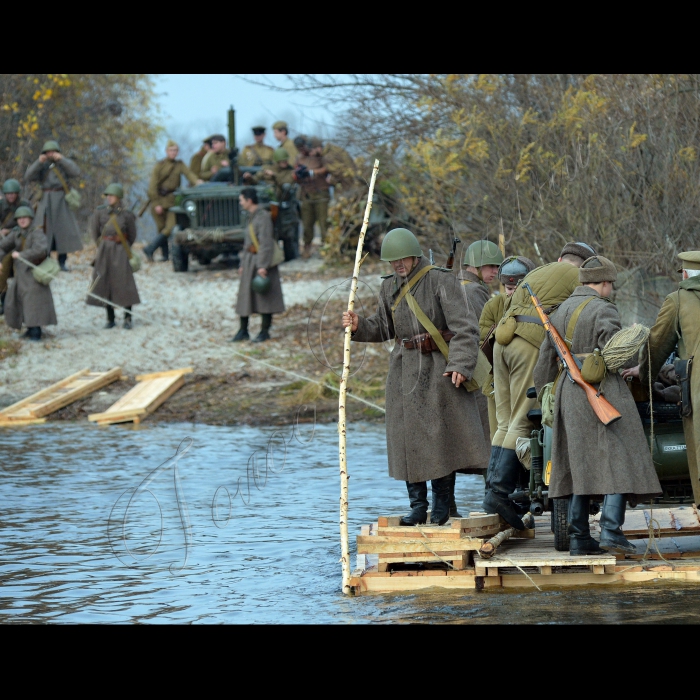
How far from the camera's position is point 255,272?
20.8 meters

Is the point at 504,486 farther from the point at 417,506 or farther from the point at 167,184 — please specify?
the point at 167,184

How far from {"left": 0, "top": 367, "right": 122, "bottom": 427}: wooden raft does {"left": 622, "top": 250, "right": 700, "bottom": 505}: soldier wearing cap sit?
10.6m

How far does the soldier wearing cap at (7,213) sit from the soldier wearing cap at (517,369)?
1323cm

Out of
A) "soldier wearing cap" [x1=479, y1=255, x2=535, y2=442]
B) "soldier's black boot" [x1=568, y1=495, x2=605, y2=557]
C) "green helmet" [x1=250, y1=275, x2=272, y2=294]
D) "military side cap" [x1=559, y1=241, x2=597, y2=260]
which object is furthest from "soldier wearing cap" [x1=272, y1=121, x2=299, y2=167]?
"soldier's black boot" [x1=568, y1=495, x2=605, y2=557]

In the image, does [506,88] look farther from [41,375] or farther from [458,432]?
[458,432]

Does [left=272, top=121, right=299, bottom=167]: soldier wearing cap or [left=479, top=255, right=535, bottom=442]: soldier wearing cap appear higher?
[left=272, top=121, right=299, bottom=167]: soldier wearing cap

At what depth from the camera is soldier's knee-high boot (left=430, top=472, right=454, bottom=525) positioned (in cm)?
866

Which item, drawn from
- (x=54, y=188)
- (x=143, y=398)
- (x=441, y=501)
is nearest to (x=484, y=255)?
(x=441, y=501)

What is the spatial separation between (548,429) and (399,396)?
3.29ft

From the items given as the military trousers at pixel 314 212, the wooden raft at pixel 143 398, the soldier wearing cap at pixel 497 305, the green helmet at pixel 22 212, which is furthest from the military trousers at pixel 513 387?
the military trousers at pixel 314 212

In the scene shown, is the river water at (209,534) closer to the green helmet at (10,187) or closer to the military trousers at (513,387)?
the military trousers at (513,387)

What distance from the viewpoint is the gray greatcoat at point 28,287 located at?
20.4 metres

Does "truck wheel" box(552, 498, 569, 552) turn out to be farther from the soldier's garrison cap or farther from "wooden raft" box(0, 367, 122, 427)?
"wooden raft" box(0, 367, 122, 427)

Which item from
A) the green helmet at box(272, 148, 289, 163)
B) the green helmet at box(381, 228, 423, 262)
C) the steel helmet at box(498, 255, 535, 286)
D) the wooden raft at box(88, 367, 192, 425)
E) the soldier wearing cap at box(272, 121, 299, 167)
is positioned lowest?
the wooden raft at box(88, 367, 192, 425)
